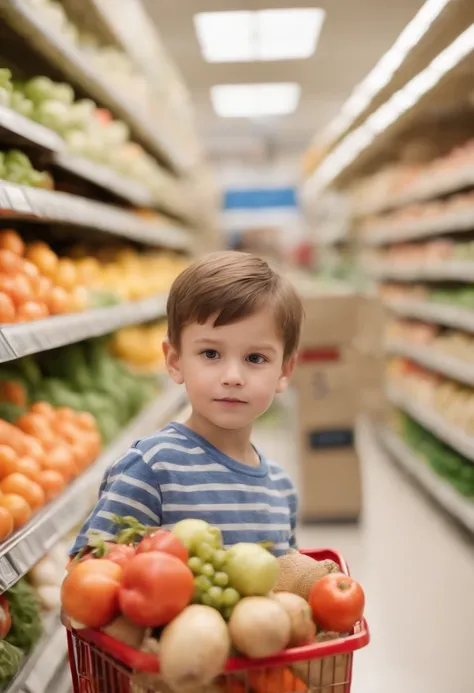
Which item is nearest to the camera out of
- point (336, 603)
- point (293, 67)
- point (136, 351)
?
point (336, 603)

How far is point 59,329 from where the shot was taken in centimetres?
236

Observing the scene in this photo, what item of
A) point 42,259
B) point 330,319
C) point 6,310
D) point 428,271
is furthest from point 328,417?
point 6,310

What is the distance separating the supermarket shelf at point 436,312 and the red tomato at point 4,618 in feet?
9.91

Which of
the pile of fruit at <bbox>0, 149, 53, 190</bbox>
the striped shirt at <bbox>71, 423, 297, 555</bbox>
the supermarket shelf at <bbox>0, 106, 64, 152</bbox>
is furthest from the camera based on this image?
the pile of fruit at <bbox>0, 149, 53, 190</bbox>

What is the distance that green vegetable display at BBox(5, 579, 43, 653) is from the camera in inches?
78.0

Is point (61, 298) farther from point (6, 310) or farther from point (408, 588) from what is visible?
point (408, 588)

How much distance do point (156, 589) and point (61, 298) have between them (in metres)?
1.66

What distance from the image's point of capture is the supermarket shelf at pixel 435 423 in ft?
13.8

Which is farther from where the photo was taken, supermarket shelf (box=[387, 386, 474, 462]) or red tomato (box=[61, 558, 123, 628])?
supermarket shelf (box=[387, 386, 474, 462])

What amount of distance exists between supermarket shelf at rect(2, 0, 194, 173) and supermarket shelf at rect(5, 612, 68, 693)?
72.8 inches

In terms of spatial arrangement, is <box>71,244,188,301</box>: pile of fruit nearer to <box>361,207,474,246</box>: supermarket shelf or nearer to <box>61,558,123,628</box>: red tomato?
<box>361,207,474,246</box>: supermarket shelf

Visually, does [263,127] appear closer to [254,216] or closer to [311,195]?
[254,216]

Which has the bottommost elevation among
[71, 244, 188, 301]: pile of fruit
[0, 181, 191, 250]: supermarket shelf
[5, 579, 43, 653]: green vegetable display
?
[5, 579, 43, 653]: green vegetable display

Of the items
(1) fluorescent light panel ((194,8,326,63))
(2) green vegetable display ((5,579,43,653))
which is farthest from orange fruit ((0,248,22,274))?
(1) fluorescent light panel ((194,8,326,63))
